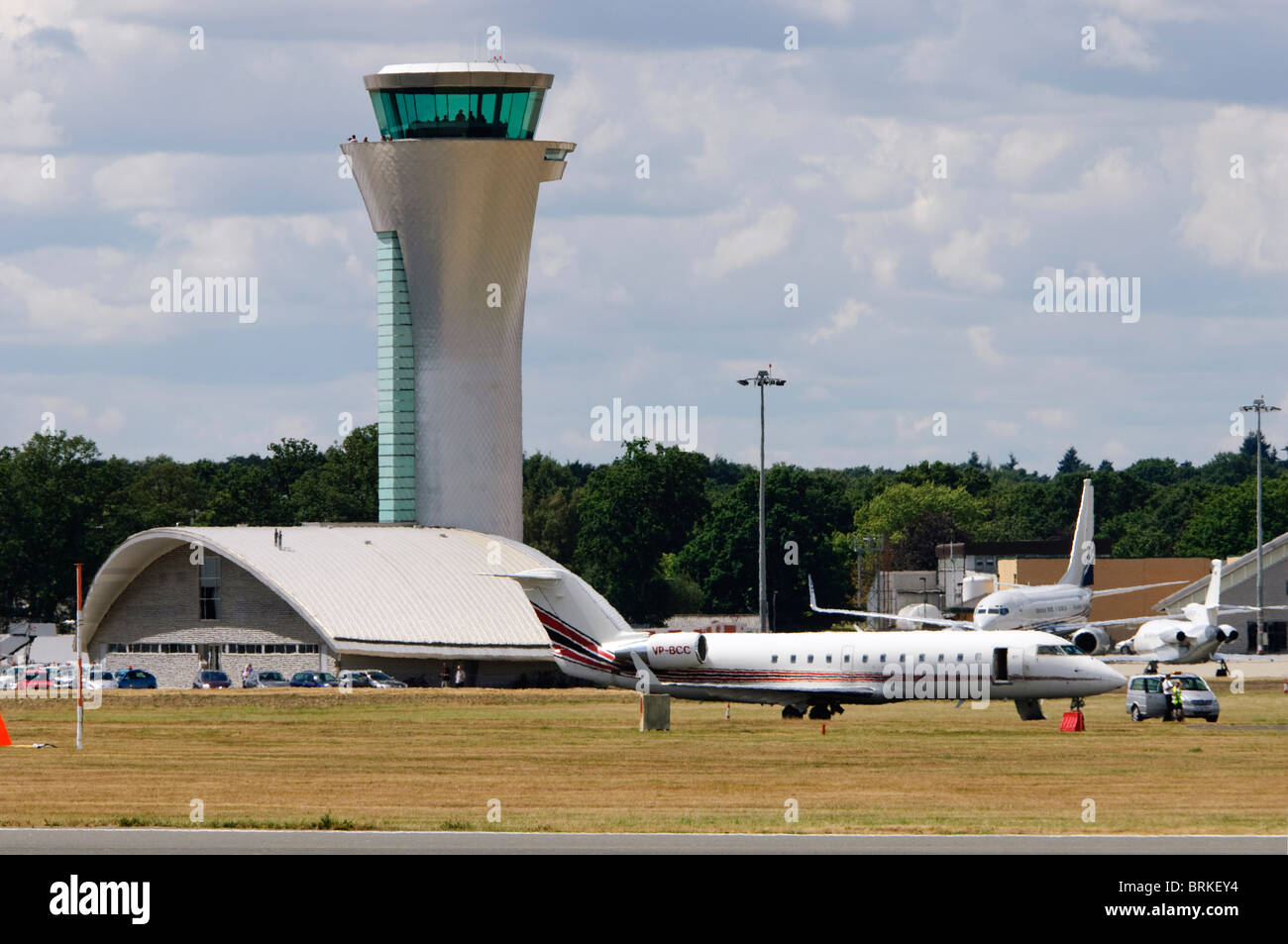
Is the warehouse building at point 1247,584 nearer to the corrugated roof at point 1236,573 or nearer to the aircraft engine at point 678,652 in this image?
the corrugated roof at point 1236,573

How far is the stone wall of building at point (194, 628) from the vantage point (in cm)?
10338

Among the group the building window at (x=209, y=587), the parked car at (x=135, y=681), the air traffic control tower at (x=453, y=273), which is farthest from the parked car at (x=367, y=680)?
the air traffic control tower at (x=453, y=273)

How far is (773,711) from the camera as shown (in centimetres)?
6544

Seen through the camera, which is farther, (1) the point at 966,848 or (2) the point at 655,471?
(2) the point at 655,471

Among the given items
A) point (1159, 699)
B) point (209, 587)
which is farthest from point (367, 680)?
point (1159, 699)

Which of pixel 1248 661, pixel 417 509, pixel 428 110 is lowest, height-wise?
pixel 1248 661

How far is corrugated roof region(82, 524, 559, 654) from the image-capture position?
100750 millimetres

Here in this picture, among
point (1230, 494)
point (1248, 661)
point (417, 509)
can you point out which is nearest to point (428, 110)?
point (417, 509)

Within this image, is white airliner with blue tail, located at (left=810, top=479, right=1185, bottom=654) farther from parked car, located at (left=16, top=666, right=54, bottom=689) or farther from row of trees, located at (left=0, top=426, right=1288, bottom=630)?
row of trees, located at (left=0, top=426, right=1288, bottom=630)

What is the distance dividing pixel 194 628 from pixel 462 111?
31.7 m

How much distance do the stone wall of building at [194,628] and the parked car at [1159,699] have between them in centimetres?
5062
